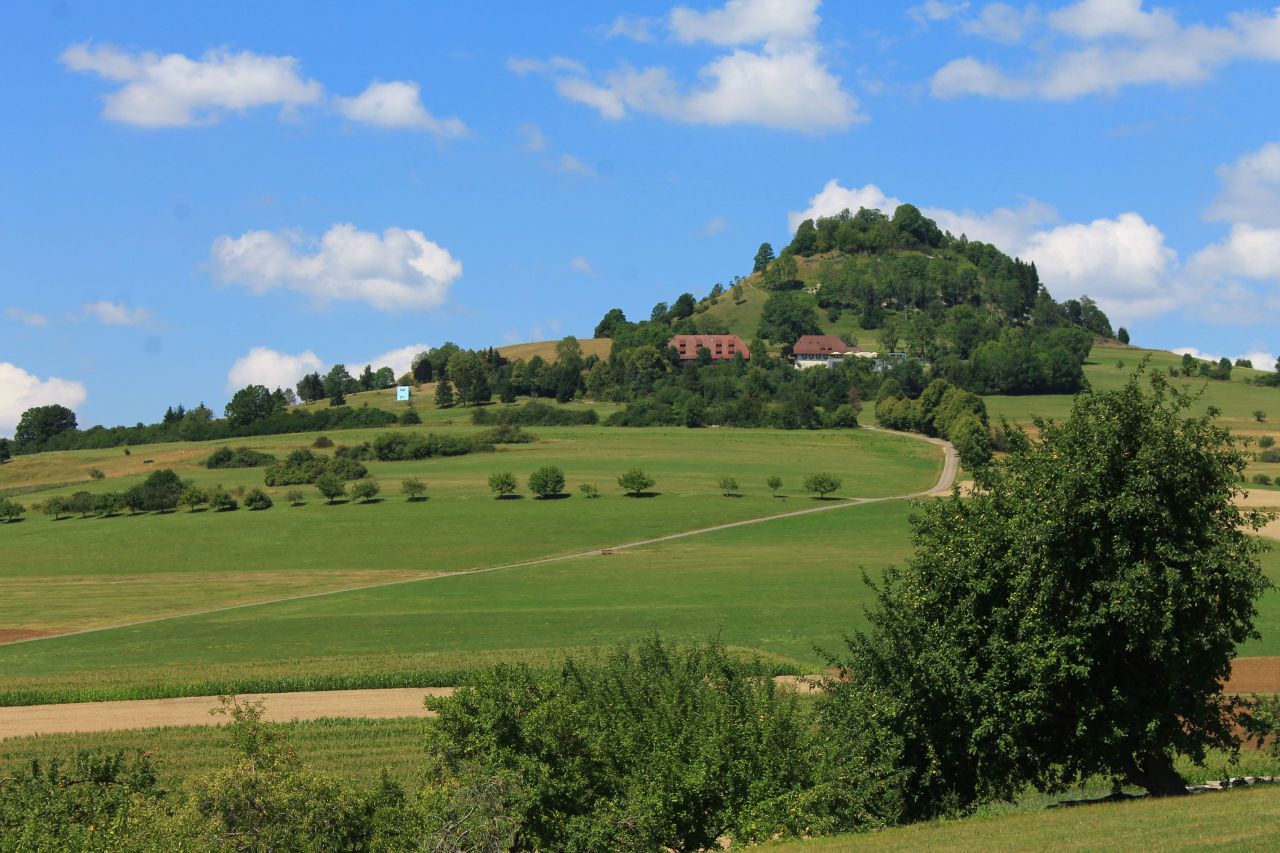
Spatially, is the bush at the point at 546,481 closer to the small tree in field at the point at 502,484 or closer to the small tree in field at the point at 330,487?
the small tree in field at the point at 502,484

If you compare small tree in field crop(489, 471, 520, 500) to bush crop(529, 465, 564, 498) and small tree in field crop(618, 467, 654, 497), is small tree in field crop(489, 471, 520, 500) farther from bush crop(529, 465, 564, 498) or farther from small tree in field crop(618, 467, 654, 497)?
small tree in field crop(618, 467, 654, 497)

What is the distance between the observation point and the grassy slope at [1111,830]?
23.0 metres

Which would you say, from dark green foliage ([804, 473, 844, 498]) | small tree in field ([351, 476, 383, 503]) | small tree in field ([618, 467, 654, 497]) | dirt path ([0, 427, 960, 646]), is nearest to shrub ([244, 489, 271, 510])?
small tree in field ([351, 476, 383, 503])

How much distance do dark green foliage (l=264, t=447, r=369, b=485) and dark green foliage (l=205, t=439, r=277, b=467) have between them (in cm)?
1551

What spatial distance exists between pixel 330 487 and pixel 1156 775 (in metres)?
110

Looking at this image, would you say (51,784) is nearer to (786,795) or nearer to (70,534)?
(786,795)

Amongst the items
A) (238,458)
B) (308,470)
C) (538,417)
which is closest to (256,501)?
(308,470)

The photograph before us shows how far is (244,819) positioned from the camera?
1024 inches

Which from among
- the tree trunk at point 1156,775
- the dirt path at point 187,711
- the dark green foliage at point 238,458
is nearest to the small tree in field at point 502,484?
the dark green foliage at point 238,458

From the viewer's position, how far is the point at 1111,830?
24766 mm

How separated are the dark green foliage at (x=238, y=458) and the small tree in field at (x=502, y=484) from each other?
43798 mm

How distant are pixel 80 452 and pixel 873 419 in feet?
408

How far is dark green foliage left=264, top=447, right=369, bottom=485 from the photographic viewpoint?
5536 inches

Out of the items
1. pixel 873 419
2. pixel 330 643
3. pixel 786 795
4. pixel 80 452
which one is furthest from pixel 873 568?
pixel 80 452
